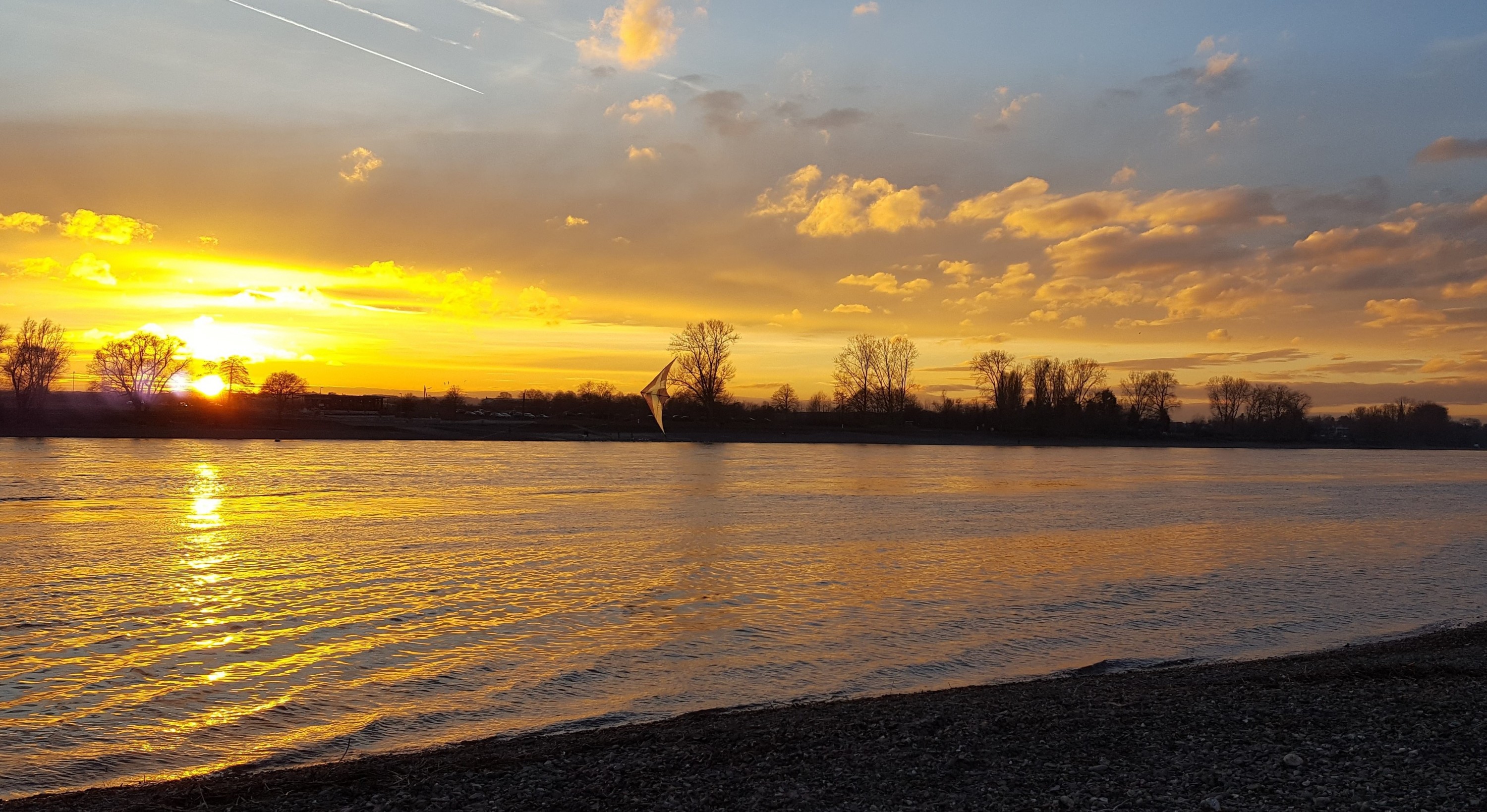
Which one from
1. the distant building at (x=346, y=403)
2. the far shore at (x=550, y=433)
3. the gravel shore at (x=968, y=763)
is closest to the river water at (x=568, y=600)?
the gravel shore at (x=968, y=763)

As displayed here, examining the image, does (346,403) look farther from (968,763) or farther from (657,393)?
(968,763)

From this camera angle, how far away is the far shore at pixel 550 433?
9338 cm

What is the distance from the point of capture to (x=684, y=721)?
10.6 meters

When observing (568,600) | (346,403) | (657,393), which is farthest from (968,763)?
(346,403)

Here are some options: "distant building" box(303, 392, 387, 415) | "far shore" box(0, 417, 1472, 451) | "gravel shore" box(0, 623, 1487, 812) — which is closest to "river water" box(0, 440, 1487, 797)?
"gravel shore" box(0, 623, 1487, 812)

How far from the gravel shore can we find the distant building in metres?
159

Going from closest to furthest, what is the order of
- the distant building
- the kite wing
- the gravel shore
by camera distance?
1. the gravel shore
2. the kite wing
3. the distant building

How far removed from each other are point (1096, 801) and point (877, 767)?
1.89 meters

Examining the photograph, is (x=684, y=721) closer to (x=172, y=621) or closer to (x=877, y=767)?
(x=877, y=767)

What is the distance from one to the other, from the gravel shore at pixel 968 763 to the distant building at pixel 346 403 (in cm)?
15869

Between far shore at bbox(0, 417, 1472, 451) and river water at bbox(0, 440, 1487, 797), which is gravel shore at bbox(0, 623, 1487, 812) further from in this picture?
far shore at bbox(0, 417, 1472, 451)

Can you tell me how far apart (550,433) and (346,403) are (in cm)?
7559

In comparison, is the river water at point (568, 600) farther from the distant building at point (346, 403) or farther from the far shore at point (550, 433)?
the distant building at point (346, 403)

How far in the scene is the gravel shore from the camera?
7430 mm
